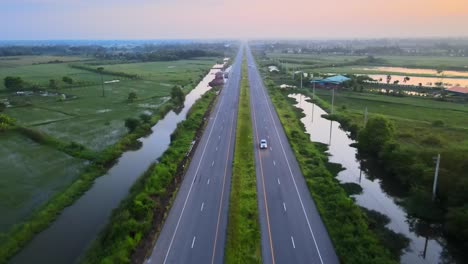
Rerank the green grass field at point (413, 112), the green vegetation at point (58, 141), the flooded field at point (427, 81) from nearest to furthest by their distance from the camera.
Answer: the green vegetation at point (58, 141) → the green grass field at point (413, 112) → the flooded field at point (427, 81)

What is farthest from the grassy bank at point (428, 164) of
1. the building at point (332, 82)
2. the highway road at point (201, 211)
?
the building at point (332, 82)

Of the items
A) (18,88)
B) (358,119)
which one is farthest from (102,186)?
(18,88)

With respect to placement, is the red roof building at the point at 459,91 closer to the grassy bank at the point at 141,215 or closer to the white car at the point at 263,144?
the white car at the point at 263,144

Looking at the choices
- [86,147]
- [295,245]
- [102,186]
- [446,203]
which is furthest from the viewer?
[86,147]

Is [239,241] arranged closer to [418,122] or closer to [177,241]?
[177,241]

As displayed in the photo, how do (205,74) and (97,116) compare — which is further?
(205,74)

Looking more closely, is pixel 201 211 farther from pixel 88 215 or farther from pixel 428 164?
pixel 428 164
